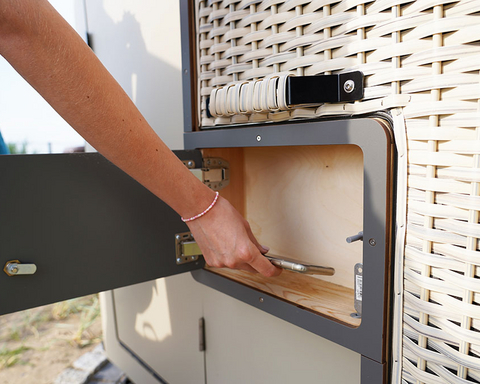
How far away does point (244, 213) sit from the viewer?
836 mm

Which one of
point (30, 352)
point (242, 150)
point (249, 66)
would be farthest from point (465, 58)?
point (30, 352)

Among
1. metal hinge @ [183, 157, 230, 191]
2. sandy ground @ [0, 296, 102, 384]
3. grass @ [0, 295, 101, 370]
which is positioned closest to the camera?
metal hinge @ [183, 157, 230, 191]

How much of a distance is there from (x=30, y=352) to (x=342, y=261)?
1906 mm

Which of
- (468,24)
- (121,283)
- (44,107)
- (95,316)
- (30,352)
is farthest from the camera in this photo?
(95,316)

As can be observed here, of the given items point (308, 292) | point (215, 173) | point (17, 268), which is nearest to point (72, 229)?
point (17, 268)

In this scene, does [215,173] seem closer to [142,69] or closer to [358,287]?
[358,287]

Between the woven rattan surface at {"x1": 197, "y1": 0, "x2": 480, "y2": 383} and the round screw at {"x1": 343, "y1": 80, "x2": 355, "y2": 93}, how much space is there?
0.06 feet

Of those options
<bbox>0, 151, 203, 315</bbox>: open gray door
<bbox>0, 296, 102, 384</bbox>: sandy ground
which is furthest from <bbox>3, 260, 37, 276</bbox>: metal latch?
<bbox>0, 296, 102, 384</bbox>: sandy ground

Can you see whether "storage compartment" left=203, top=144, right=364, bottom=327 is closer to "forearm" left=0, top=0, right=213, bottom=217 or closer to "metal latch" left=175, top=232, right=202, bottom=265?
"metal latch" left=175, top=232, right=202, bottom=265

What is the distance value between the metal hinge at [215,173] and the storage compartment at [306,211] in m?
0.02

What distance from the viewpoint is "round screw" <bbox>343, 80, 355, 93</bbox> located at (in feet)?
1.57

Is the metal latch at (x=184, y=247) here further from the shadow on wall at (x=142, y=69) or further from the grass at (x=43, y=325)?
the grass at (x=43, y=325)

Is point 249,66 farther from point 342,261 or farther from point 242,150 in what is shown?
point 342,261

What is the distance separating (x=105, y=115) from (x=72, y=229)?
0.19 metres
